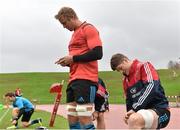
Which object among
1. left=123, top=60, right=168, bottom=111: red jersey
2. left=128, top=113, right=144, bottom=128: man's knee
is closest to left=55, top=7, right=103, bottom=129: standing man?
left=123, top=60, right=168, bottom=111: red jersey

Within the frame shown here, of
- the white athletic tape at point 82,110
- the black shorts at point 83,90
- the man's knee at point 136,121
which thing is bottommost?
the man's knee at point 136,121

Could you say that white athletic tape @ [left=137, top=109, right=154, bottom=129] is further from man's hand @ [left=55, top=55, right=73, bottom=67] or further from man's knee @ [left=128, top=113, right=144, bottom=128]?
man's hand @ [left=55, top=55, right=73, bottom=67]

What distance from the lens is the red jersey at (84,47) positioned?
742 centimetres

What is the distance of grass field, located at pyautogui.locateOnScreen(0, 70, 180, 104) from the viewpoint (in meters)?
46.5

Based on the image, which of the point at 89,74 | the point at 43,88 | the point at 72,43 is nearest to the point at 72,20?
the point at 72,43

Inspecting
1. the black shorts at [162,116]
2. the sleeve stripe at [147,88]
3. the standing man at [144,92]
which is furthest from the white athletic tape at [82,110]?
the black shorts at [162,116]

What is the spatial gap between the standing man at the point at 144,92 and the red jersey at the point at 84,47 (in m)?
0.31

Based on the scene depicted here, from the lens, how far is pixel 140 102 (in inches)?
287

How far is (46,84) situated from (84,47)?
5011 cm

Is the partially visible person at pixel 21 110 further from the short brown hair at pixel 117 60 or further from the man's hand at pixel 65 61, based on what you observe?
the short brown hair at pixel 117 60

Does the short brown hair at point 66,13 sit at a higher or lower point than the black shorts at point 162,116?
higher

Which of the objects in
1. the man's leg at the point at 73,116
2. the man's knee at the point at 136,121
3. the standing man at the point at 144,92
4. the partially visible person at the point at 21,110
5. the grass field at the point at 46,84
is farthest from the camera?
the grass field at the point at 46,84

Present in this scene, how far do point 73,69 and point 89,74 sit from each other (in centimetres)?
29

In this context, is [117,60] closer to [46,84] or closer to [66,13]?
[66,13]
